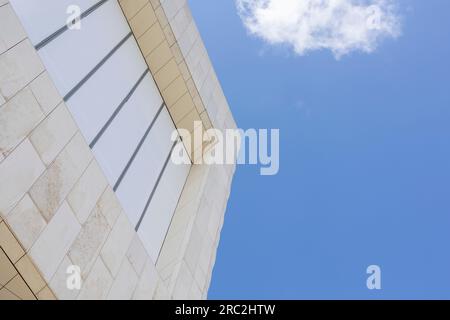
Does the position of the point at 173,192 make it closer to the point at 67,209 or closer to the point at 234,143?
the point at 234,143

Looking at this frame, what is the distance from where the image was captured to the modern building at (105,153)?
29.7 ft

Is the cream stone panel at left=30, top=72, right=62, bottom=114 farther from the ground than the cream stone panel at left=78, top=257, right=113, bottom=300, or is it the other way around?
the cream stone panel at left=30, top=72, right=62, bottom=114

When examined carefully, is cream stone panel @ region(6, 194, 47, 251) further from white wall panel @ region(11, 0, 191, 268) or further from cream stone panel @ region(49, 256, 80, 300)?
white wall panel @ region(11, 0, 191, 268)

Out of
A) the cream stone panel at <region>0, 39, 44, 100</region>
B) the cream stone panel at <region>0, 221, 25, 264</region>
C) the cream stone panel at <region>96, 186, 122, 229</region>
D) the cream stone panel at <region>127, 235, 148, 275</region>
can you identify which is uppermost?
the cream stone panel at <region>0, 39, 44, 100</region>

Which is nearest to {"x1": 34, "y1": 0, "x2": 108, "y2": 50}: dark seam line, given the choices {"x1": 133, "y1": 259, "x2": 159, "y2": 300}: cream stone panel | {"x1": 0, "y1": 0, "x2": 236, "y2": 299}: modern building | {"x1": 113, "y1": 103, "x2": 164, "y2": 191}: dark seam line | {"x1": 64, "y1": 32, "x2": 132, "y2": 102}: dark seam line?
{"x1": 0, "y1": 0, "x2": 236, "y2": 299}: modern building

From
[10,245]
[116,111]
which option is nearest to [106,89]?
[116,111]

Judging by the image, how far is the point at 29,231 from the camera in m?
8.84

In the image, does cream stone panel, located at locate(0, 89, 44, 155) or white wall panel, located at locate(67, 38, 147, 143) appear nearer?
cream stone panel, located at locate(0, 89, 44, 155)

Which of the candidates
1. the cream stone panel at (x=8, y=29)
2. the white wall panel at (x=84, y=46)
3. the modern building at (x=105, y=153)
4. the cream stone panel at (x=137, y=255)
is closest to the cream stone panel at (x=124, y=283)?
the modern building at (x=105, y=153)

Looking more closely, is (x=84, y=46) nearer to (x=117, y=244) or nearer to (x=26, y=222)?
(x=117, y=244)

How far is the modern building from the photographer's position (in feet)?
29.7

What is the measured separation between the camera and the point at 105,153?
1295 centimetres

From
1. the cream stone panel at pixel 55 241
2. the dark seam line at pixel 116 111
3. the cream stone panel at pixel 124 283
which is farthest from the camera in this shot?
the dark seam line at pixel 116 111

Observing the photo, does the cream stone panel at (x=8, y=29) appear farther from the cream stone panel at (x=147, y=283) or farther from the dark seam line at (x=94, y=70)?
the cream stone panel at (x=147, y=283)
